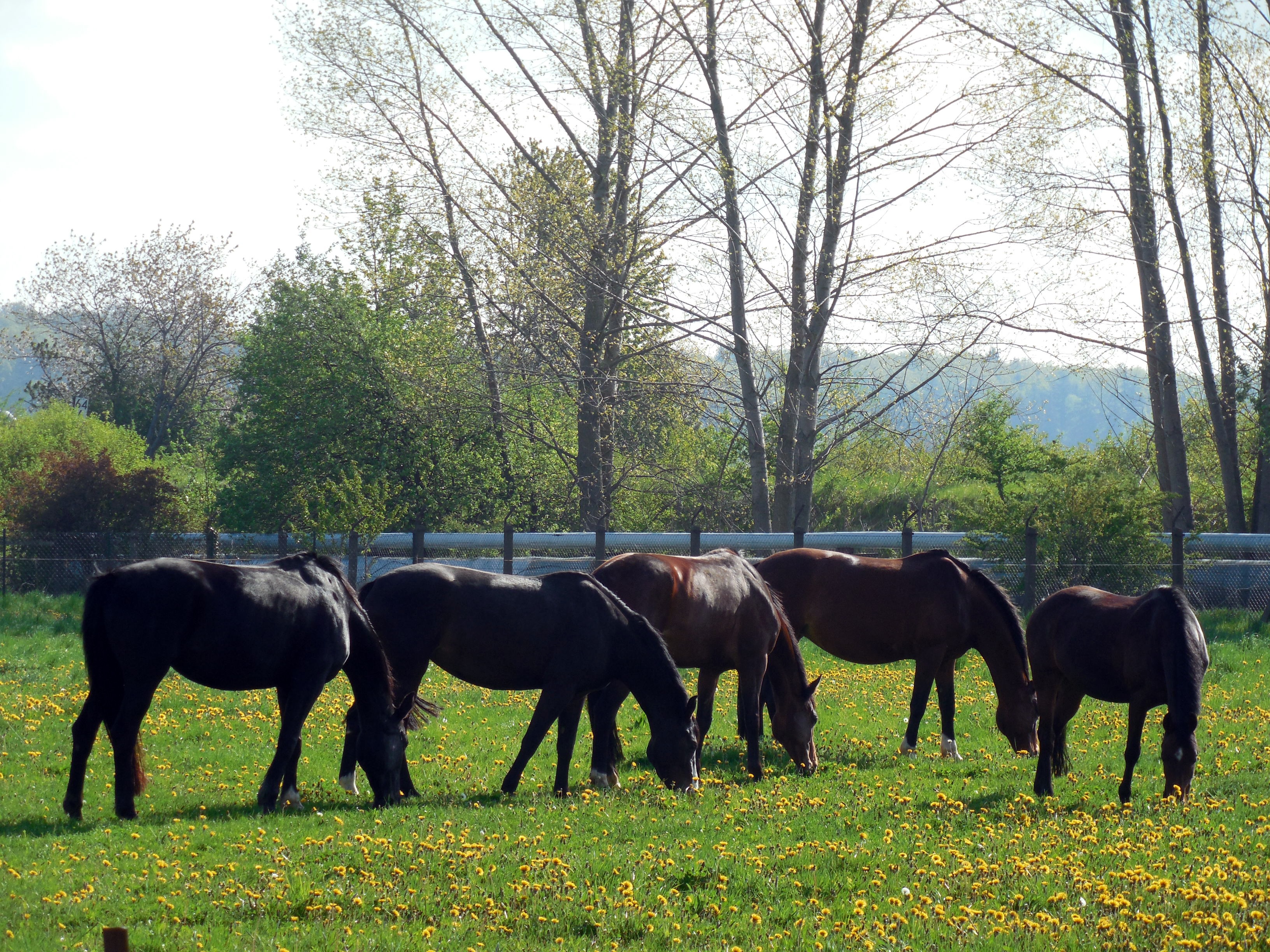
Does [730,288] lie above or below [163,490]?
above

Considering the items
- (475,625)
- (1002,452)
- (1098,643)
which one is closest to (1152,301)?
(1002,452)

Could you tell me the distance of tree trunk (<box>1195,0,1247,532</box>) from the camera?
21016 millimetres

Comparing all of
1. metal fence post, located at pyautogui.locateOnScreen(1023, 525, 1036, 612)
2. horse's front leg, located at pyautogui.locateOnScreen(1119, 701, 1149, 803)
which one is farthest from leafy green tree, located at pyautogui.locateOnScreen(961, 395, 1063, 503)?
horse's front leg, located at pyautogui.locateOnScreen(1119, 701, 1149, 803)

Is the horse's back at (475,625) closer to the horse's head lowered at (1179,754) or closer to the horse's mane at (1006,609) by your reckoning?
the horse's mane at (1006,609)

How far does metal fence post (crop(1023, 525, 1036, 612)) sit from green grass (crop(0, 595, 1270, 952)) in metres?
7.18

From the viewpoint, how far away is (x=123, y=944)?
Result: 9.32 feet

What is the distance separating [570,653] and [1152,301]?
17.8 m

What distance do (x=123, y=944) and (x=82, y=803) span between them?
494 cm

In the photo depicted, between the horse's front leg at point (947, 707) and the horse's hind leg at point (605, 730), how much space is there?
3166 millimetres

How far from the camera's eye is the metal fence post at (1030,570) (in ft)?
56.9

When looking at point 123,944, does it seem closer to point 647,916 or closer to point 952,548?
point 647,916

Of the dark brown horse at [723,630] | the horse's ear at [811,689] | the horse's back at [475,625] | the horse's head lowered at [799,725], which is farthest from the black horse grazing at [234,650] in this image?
the horse's ear at [811,689]

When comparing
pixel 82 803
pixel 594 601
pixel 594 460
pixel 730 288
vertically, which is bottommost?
pixel 82 803

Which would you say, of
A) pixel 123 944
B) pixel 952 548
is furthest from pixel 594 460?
pixel 123 944
